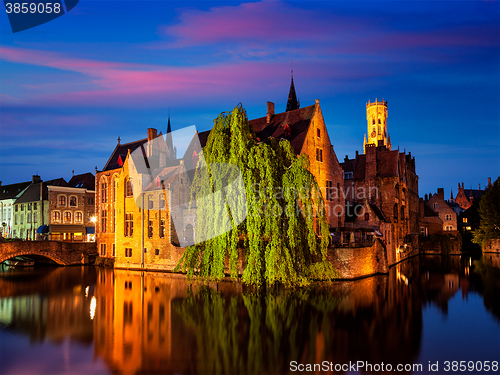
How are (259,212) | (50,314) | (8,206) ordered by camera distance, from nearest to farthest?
(50,314) < (259,212) < (8,206)

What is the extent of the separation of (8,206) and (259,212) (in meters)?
52.9

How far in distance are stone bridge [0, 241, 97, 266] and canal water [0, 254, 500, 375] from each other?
33.2ft

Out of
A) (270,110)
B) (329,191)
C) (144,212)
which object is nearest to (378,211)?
(329,191)

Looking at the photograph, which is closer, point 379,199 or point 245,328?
point 245,328

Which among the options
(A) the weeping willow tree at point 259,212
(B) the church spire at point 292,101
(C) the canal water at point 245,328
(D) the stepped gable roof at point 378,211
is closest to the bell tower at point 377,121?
(B) the church spire at point 292,101

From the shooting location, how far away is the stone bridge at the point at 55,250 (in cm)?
3703

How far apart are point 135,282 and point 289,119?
1926 centimetres

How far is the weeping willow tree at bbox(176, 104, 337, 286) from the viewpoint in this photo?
70.1ft

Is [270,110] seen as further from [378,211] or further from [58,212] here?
[58,212]

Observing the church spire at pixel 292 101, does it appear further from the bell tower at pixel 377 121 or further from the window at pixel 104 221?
the bell tower at pixel 377 121

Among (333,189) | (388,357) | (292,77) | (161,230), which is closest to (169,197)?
(161,230)

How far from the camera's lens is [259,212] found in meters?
21.6

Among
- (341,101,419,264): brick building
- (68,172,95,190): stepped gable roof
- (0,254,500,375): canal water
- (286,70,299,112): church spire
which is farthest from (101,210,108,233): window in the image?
(286,70,299,112): church spire

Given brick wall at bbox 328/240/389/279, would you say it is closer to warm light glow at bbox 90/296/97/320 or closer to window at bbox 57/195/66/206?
warm light glow at bbox 90/296/97/320
